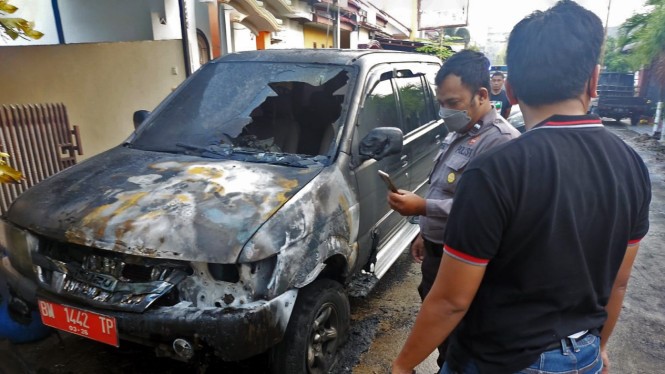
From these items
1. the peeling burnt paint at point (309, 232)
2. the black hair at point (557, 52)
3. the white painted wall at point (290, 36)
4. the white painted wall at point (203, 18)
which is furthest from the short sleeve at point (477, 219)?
the white painted wall at point (290, 36)

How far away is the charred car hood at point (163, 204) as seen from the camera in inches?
79.1

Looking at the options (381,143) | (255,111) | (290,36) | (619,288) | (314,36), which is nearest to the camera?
(619,288)

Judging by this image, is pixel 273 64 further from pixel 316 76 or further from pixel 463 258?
pixel 463 258

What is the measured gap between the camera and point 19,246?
238cm

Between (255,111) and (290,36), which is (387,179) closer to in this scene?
(255,111)

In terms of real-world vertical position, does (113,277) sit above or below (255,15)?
below

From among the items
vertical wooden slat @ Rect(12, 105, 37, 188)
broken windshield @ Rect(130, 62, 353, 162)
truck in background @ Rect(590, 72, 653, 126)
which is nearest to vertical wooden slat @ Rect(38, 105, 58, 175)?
vertical wooden slat @ Rect(12, 105, 37, 188)

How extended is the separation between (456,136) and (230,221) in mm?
1242

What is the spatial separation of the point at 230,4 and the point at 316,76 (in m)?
6.55

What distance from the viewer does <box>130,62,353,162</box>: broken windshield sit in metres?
3.04

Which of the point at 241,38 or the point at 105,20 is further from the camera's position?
the point at 241,38

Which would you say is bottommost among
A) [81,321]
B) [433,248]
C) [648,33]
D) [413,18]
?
[81,321]

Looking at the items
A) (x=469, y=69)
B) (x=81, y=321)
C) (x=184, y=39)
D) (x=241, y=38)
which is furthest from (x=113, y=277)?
(x=241, y=38)

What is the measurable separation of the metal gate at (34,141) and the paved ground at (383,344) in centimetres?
280
